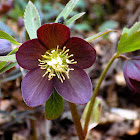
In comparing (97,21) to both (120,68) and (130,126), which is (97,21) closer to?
(120,68)

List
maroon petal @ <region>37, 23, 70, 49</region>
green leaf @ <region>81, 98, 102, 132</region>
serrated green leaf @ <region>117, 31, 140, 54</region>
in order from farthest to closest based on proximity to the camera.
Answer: green leaf @ <region>81, 98, 102, 132</region> < serrated green leaf @ <region>117, 31, 140, 54</region> < maroon petal @ <region>37, 23, 70, 49</region>

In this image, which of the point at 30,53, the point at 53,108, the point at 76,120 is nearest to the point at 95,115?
the point at 76,120

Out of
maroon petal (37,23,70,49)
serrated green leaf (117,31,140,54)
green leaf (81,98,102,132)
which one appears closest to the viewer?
maroon petal (37,23,70,49)

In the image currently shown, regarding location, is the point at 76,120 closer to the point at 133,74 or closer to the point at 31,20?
the point at 133,74

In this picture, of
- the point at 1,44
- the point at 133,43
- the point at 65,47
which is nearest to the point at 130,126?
the point at 133,43

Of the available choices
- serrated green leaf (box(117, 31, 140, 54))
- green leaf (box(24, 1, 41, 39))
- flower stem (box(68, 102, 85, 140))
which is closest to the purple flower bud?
green leaf (box(24, 1, 41, 39))

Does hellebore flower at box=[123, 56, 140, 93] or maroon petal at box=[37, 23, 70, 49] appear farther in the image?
hellebore flower at box=[123, 56, 140, 93]

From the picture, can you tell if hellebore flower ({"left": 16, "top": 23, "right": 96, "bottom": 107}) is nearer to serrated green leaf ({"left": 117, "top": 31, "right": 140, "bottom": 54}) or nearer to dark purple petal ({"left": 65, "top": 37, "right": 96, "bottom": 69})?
dark purple petal ({"left": 65, "top": 37, "right": 96, "bottom": 69})
